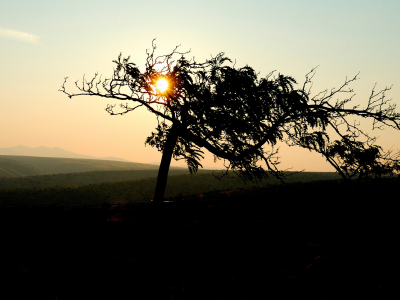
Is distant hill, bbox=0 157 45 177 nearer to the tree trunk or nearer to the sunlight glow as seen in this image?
the tree trunk

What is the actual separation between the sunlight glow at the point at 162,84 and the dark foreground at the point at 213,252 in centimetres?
588

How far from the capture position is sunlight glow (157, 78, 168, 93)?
1295 cm

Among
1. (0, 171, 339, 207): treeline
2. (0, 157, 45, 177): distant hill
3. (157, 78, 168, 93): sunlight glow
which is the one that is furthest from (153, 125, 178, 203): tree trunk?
(0, 157, 45, 177): distant hill

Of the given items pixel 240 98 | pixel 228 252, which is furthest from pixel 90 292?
pixel 240 98

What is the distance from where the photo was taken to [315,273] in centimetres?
807

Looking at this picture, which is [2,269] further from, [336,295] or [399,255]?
[399,255]

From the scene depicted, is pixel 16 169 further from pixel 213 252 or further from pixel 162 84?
pixel 213 252

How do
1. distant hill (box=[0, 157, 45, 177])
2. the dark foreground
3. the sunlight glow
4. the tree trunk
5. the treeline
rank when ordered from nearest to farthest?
the dark foreground → the sunlight glow → the tree trunk → the treeline → distant hill (box=[0, 157, 45, 177])

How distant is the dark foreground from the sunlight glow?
231 inches

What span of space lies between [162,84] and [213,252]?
7343 millimetres

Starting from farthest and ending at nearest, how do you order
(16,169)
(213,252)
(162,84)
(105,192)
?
(16,169)
(105,192)
(162,84)
(213,252)

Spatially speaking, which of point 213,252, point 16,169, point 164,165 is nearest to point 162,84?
point 164,165

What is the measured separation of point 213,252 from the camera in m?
10.4

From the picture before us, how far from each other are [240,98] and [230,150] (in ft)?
7.88
